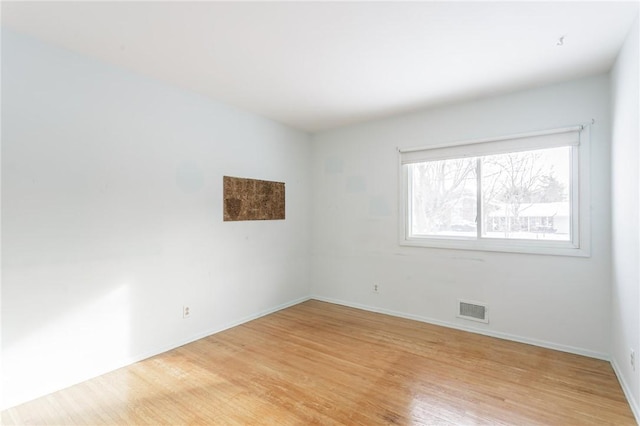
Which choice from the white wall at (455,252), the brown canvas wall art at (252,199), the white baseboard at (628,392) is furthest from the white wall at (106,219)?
the white baseboard at (628,392)

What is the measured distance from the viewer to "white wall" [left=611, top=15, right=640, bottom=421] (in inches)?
79.5

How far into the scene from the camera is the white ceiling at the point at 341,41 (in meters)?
1.95

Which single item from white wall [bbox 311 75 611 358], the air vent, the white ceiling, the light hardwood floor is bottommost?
the light hardwood floor

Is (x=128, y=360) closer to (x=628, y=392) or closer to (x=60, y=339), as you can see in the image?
(x=60, y=339)

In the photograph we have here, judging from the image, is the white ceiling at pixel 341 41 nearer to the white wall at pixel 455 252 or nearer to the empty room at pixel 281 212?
the empty room at pixel 281 212

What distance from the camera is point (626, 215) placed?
88.6 inches

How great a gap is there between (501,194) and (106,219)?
155 inches

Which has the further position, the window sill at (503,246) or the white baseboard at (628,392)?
the window sill at (503,246)

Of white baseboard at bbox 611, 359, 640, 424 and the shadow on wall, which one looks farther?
the shadow on wall

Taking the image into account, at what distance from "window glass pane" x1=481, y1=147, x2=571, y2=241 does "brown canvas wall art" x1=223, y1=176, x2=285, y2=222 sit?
261 cm

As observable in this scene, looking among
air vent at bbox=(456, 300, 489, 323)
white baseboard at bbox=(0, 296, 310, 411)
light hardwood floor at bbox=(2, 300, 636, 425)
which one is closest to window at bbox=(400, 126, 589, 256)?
air vent at bbox=(456, 300, 489, 323)

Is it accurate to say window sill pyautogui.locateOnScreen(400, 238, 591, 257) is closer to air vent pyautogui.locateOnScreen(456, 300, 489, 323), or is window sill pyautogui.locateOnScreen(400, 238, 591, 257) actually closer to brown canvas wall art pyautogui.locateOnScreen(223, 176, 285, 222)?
air vent pyautogui.locateOnScreen(456, 300, 489, 323)

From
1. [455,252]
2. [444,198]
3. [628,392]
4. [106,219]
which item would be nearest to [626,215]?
[628,392]

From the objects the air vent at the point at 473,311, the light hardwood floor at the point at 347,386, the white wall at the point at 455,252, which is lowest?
the light hardwood floor at the point at 347,386
